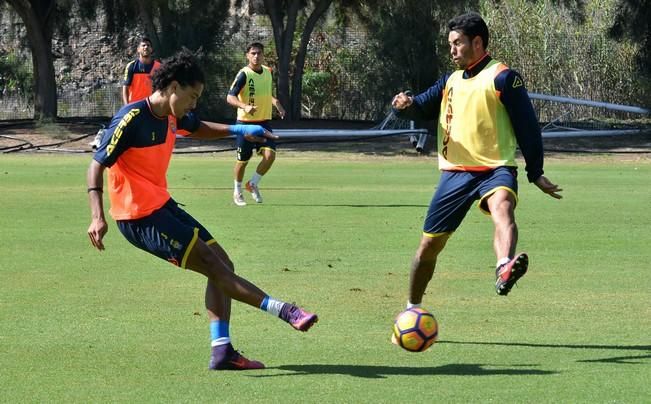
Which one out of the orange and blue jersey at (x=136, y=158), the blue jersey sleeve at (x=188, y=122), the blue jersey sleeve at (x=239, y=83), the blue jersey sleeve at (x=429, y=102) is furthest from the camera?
the blue jersey sleeve at (x=239, y=83)

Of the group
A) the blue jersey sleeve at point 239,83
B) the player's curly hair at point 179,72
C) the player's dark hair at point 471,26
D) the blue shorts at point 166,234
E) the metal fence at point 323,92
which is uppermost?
the player's dark hair at point 471,26

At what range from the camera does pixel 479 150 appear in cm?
850

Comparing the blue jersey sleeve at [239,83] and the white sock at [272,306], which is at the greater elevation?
the blue jersey sleeve at [239,83]

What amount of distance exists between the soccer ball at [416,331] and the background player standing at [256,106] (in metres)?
11.0

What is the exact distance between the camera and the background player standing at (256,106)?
1864cm

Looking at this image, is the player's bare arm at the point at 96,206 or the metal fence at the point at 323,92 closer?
the player's bare arm at the point at 96,206

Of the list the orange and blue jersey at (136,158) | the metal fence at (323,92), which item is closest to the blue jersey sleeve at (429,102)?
the orange and blue jersey at (136,158)

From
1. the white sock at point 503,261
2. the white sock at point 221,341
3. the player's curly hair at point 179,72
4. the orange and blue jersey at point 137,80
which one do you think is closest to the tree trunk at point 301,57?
the orange and blue jersey at point 137,80

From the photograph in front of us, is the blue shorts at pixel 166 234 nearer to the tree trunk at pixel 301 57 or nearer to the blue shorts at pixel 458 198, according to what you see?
the blue shorts at pixel 458 198

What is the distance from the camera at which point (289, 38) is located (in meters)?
37.6

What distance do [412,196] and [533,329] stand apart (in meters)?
11.6

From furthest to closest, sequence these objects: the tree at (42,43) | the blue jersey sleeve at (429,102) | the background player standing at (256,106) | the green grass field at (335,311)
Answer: the tree at (42,43), the background player standing at (256,106), the blue jersey sleeve at (429,102), the green grass field at (335,311)

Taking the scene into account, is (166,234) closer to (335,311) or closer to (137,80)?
(335,311)

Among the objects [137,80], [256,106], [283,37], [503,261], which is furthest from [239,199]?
[283,37]
